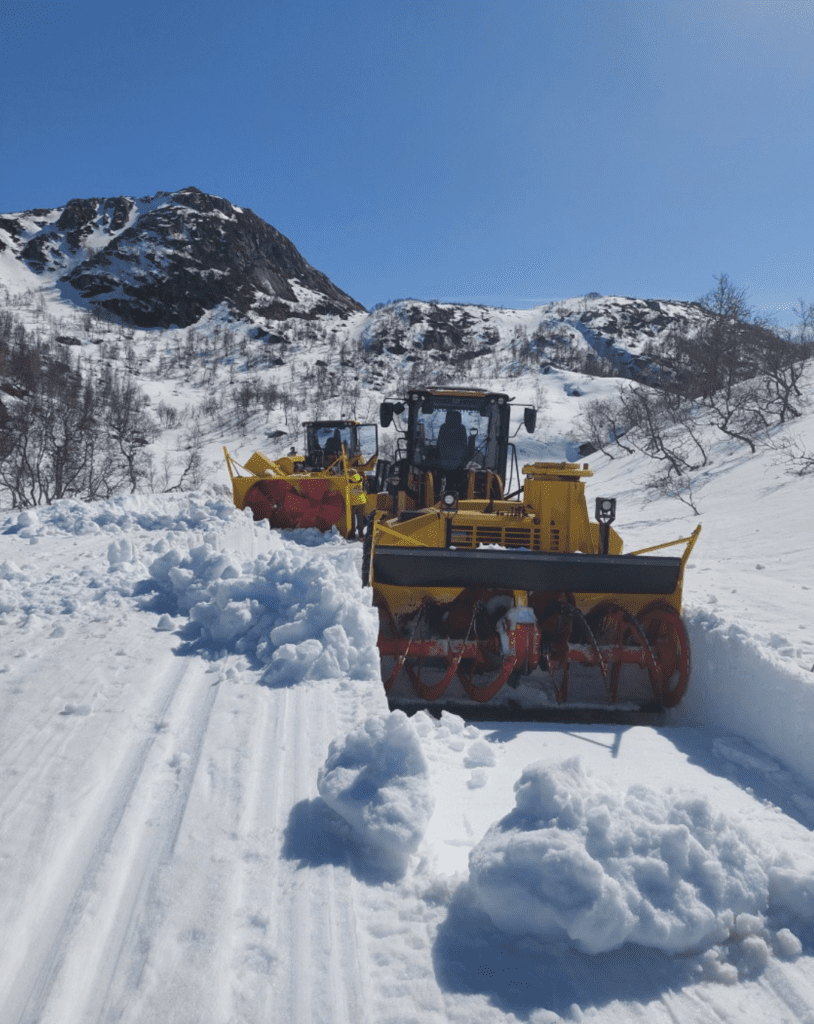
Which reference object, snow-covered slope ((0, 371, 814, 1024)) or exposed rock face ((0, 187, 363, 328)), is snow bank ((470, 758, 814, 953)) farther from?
exposed rock face ((0, 187, 363, 328))

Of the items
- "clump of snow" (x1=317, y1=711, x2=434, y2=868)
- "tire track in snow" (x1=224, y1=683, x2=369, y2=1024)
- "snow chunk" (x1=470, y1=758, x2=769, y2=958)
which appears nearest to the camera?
"tire track in snow" (x1=224, y1=683, x2=369, y2=1024)

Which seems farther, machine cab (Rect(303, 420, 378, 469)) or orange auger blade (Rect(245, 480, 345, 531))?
machine cab (Rect(303, 420, 378, 469))

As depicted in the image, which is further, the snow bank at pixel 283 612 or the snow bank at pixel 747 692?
the snow bank at pixel 283 612

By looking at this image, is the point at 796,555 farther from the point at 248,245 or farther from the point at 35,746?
the point at 248,245

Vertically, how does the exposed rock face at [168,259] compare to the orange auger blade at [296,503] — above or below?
above

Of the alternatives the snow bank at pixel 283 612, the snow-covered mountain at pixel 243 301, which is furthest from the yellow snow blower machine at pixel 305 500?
the snow-covered mountain at pixel 243 301

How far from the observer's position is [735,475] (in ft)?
52.0

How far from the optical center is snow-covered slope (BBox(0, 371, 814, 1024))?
1.58 meters

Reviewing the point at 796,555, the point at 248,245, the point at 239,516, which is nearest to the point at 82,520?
the point at 239,516

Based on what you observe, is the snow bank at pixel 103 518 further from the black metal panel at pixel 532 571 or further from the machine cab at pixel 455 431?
the black metal panel at pixel 532 571

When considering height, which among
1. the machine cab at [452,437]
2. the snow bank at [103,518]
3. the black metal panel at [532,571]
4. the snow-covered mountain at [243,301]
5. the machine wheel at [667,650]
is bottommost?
the machine wheel at [667,650]

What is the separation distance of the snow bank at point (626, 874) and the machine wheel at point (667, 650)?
2.69 metres

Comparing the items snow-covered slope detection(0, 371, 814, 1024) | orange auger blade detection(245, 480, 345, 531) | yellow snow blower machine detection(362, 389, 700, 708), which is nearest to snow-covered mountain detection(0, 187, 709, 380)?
orange auger blade detection(245, 480, 345, 531)

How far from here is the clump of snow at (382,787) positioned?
6.64 ft
